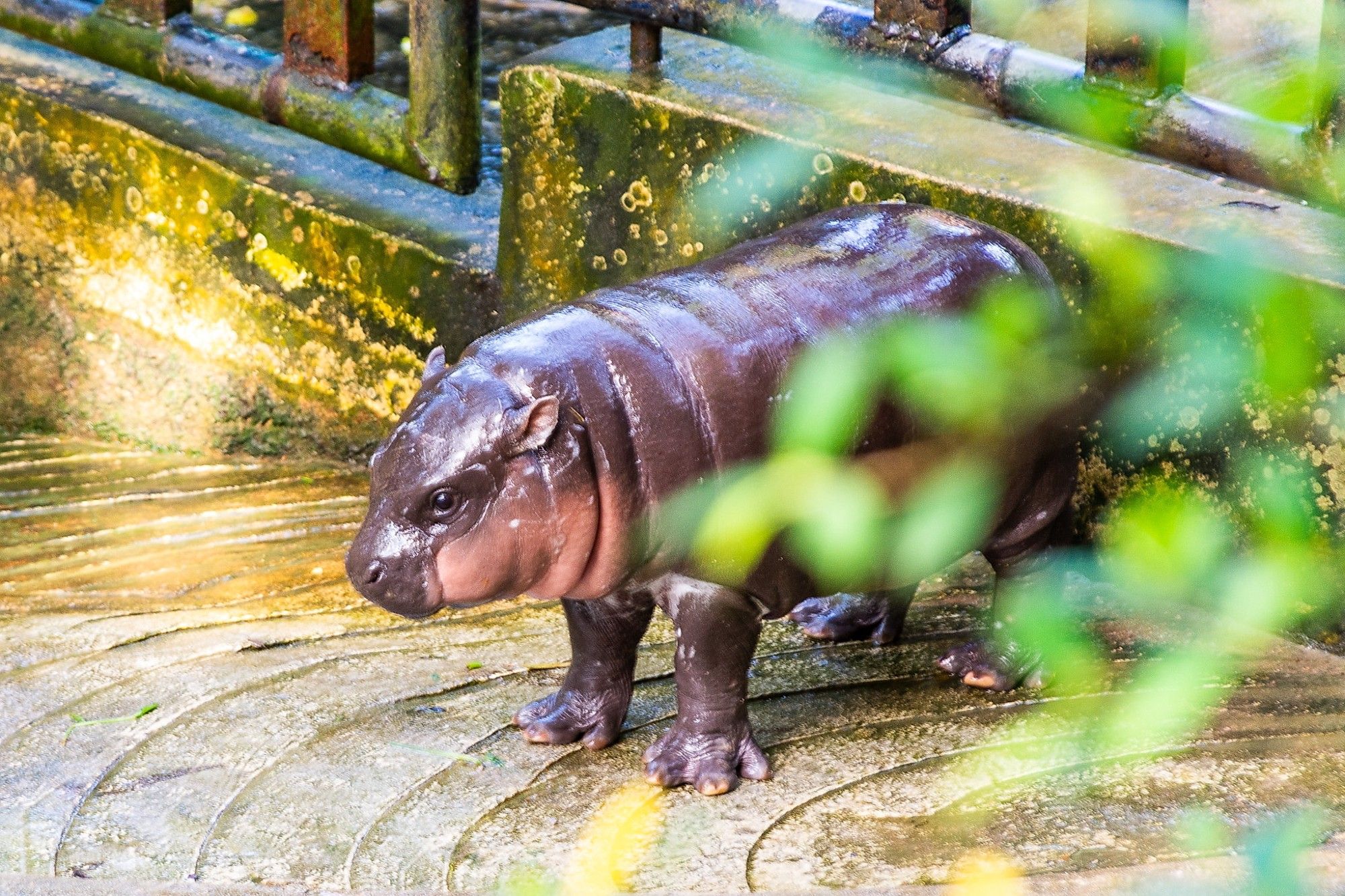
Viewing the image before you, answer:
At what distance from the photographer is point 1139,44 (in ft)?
12.4

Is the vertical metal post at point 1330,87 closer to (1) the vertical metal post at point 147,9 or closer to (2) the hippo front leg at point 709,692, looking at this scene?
(2) the hippo front leg at point 709,692

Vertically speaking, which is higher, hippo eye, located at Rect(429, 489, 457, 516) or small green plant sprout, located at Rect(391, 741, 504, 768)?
hippo eye, located at Rect(429, 489, 457, 516)

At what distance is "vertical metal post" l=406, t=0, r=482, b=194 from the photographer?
4.82 m

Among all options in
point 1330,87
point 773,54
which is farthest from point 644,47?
point 1330,87

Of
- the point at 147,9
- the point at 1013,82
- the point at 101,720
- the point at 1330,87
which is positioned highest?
the point at 1330,87

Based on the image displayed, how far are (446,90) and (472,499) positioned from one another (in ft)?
6.41

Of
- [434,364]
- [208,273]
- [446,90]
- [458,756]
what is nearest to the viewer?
[434,364]

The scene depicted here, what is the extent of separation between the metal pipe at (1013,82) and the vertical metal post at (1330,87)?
0.04m

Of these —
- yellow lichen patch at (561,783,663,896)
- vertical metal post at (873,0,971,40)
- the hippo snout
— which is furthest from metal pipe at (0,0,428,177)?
yellow lichen patch at (561,783,663,896)

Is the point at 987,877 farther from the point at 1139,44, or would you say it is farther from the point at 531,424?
the point at 1139,44

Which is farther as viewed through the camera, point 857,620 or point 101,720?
point 857,620

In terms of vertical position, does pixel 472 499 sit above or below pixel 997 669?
above

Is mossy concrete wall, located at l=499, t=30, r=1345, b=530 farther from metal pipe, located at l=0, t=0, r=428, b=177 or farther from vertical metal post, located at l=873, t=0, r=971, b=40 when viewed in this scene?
metal pipe, located at l=0, t=0, r=428, b=177

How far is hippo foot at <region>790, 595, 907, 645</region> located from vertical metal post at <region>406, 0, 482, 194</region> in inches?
64.9
